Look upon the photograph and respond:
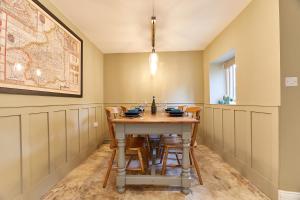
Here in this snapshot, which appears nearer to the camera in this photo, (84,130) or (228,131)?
(228,131)

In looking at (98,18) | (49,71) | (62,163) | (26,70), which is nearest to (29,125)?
(26,70)

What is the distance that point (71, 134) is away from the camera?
2693 mm

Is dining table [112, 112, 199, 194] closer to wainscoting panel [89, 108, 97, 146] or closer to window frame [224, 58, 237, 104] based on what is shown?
wainscoting panel [89, 108, 97, 146]

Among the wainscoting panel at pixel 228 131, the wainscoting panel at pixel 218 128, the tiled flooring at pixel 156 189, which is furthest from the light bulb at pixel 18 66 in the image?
the wainscoting panel at pixel 218 128

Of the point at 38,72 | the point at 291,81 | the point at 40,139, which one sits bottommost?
the point at 40,139

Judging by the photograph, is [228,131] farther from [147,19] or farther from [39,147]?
[39,147]

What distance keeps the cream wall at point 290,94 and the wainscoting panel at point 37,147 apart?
255cm

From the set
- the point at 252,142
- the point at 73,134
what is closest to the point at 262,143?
the point at 252,142

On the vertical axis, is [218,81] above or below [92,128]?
above

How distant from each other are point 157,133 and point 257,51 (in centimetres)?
156

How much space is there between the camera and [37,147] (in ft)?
6.23

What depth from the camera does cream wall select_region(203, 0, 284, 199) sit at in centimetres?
179

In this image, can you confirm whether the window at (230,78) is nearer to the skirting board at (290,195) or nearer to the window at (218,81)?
the window at (218,81)

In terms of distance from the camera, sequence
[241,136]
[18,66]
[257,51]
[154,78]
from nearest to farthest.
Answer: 1. [18,66]
2. [257,51]
3. [241,136]
4. [154,78]
